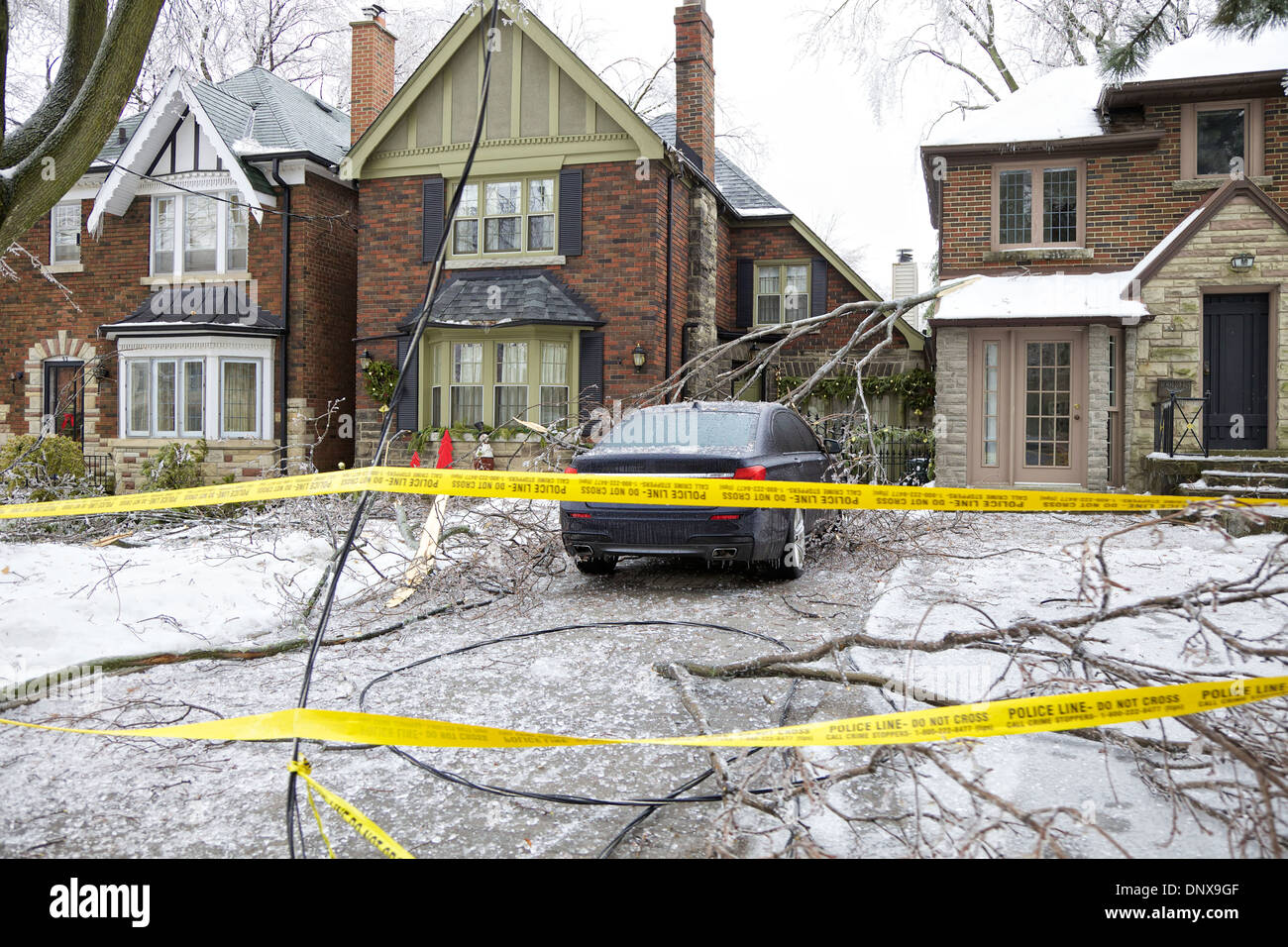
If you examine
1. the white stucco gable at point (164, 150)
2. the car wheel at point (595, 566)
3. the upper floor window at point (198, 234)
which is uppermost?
the white stucco gable at point (164, 150)

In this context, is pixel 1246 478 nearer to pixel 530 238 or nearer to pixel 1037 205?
pixel 1037 205

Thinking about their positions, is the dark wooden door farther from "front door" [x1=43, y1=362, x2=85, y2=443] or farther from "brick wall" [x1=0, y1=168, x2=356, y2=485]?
"front door" [x1=43, y1=362, x2=85, y2=443]

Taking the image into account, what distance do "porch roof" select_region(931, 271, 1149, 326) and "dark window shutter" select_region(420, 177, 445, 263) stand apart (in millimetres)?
9046

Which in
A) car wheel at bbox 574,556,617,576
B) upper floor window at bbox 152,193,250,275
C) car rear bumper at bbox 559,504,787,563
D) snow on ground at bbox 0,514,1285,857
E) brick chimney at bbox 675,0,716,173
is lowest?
snow on ground at bbox 0,514,1285,857

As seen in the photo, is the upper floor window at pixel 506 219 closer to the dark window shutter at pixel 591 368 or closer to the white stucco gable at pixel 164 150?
the dark window shutter at pixel 591 368

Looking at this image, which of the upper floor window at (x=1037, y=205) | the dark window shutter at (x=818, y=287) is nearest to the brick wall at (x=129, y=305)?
the dark window shutter at (x=818, y=287)

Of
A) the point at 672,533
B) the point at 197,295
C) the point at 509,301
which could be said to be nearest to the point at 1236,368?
the point at 672,533

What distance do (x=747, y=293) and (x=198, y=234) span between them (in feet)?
37.0

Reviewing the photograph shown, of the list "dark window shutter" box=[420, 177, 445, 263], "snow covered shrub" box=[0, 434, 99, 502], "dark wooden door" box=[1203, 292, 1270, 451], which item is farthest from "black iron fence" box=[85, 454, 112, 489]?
"dark wooden door" box=[1203, 292, 1270, 451]

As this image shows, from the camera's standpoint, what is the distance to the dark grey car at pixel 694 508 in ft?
22.8

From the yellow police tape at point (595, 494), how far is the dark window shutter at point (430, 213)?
13114 millimetres

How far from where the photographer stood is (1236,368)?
45.5 feet

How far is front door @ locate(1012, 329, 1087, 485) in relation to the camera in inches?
564

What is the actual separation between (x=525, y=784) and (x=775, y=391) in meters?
15.5
